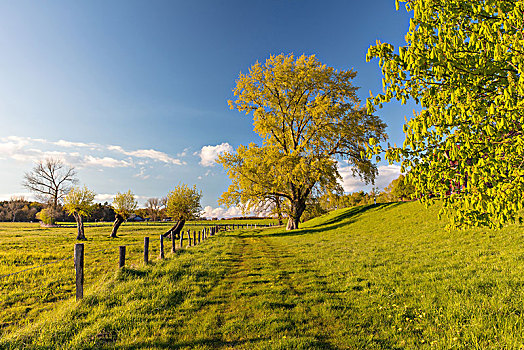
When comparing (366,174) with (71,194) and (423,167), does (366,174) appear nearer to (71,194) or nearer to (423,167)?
(423,167)

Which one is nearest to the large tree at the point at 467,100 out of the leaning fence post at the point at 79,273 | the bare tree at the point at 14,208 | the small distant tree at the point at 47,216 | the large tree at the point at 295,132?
the leaning fence post at the point at 79,273

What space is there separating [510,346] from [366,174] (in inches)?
1199

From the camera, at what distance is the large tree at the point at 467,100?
466 centimetres

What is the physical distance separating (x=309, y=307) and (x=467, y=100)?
6.06 m

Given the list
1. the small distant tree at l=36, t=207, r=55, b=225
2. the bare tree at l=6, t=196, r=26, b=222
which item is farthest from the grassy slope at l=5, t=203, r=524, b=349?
the bare tree at l=6, t=196, r=26, b=222

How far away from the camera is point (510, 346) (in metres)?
4.30

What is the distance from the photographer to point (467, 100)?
4914mm

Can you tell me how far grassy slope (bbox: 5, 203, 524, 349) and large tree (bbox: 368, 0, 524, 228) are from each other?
7.23 feet

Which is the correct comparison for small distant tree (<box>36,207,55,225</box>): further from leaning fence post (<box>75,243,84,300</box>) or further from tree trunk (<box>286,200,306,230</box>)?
leaning fence post (<box>75,243,84,300</box>)

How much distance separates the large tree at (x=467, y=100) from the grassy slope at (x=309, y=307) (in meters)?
2.21

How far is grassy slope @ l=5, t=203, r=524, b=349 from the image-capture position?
512 cm

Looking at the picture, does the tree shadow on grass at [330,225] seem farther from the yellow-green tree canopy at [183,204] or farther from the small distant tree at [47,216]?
the small distant tree at [47,216]

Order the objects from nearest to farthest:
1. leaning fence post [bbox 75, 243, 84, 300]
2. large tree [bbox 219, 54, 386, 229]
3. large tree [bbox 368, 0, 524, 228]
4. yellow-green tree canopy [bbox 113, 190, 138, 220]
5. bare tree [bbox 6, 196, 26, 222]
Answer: large tree [bbox 368, 0, 524, 228]
leaning fence post [bbox 75, 243, 84, 300]
large tree [bbox 219, 54, 386, 229]
yellow-green tree canopy [bbox 113, 190, 138, 220]
bare tree [bbox 6, 196, 26, 222]

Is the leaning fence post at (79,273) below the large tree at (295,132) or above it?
below
